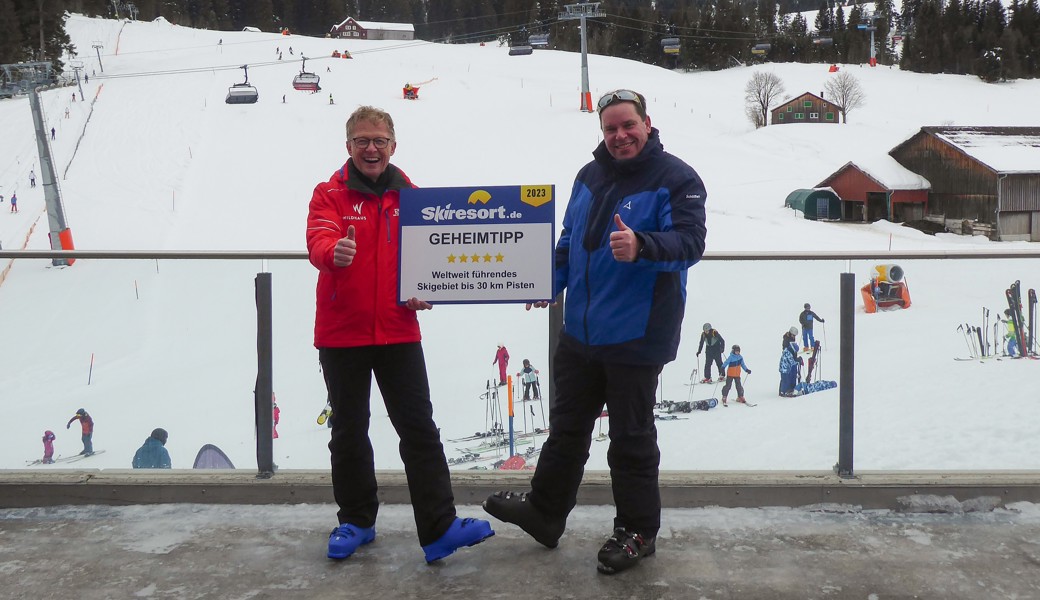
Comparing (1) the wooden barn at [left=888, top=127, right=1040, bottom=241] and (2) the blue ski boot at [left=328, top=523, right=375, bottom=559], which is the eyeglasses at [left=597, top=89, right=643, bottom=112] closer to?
(2) the blue ski boot at [left=328, top=523, right=375, bottom=559]

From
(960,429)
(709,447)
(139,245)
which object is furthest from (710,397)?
(139,245)

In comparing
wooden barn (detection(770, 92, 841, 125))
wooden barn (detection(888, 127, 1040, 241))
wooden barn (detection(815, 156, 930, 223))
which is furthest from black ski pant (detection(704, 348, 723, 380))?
wooden barn (detection(770, 92, 841, 125))

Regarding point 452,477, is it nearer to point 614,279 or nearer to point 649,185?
point 614,279

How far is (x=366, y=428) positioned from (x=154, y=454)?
1.25m

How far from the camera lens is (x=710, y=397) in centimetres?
430

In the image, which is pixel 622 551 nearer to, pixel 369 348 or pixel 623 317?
pixel 623 317

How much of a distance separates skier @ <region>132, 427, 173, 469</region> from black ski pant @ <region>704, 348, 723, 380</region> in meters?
2.52

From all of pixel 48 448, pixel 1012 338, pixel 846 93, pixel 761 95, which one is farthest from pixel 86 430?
pixel 846 93

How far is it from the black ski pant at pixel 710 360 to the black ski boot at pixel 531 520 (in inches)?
40.8

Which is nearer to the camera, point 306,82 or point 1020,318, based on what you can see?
point 1020,318

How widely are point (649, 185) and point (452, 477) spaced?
168 cm

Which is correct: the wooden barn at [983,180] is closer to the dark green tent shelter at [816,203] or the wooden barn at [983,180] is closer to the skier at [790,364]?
the dark green tent shelter at [816,203]

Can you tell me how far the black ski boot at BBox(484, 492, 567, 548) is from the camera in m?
3.73

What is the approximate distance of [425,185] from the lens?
4356 cm
